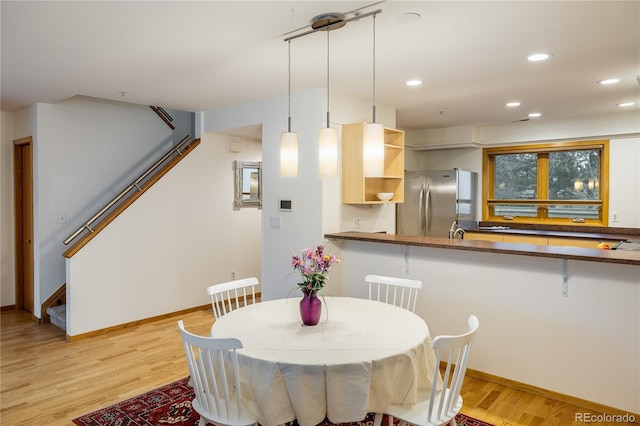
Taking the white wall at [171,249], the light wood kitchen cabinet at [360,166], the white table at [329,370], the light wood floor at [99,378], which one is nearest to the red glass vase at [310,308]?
the white table at [329,370]

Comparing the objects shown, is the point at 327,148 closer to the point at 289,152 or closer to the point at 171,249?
the point at 289,152

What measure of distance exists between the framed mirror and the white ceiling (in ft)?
4.21

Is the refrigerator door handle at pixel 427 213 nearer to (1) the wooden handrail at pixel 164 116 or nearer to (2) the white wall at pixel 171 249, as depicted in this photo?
(2) the white wall at pixel 171 249

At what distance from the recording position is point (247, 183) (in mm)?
5820

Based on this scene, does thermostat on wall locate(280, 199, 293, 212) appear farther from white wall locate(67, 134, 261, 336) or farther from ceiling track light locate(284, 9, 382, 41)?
ceiling track light locate(284, 9, 382, 41)

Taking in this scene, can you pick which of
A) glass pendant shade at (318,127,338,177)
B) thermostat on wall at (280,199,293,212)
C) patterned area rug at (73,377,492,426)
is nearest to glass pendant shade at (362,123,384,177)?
glass pendant shade at (318,127,338,177)

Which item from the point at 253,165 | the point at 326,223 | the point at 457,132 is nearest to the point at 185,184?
the point at 253,165

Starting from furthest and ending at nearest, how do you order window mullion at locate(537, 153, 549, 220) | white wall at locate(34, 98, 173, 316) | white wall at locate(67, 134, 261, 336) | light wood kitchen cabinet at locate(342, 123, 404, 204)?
1. window mullion at locate(537, 153, 549, 220)
2. white wall at locate(34, 98, 173, 316)
3. white wall at locate(67, 134, 261, 336)
4. light wood kitchen cabinet at locate(342, 123, 404, 204)

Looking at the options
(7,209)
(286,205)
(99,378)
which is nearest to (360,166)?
(286,205)

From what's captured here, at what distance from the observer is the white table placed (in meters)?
1.85

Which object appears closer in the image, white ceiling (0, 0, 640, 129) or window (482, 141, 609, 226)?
white ceiling (0, 0, 640, 129)

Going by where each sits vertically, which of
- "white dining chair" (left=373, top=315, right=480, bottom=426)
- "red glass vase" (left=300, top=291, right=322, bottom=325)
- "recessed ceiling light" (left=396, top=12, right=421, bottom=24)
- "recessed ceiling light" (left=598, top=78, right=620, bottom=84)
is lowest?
"white dining chair" (left=373, top=315, right=480, bottom=426)

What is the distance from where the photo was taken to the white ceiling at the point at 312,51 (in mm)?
2285

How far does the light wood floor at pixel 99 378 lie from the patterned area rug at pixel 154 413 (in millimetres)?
105
